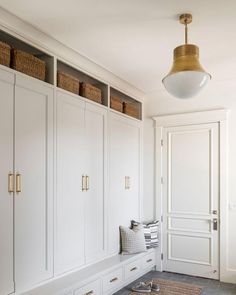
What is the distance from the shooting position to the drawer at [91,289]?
2991mm

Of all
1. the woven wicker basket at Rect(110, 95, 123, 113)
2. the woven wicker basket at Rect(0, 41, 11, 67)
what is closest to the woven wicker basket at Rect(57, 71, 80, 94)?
the woven wicker basket at Rect(0, 41, 11, 67)

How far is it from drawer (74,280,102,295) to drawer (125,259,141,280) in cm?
64

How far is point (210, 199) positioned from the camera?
4.37 metres

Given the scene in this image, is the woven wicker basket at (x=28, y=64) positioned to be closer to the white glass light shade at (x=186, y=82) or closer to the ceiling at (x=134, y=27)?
the ceiling at (x=134, y=27)

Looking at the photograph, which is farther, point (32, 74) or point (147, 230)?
point (147, 230)

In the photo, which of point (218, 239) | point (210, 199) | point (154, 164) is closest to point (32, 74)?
point (154, 164)

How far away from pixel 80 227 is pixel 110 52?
1907 millimetres

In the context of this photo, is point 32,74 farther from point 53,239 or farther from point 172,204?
point 172,204

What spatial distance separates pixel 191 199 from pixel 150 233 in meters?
0.76

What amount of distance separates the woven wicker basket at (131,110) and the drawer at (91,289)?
7.63 feet

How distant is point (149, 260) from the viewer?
176 inches

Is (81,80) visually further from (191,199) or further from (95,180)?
(191,199)

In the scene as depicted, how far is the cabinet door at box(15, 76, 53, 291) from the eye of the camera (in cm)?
263

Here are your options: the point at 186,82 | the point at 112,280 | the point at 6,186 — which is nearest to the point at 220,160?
the point at 112,280
